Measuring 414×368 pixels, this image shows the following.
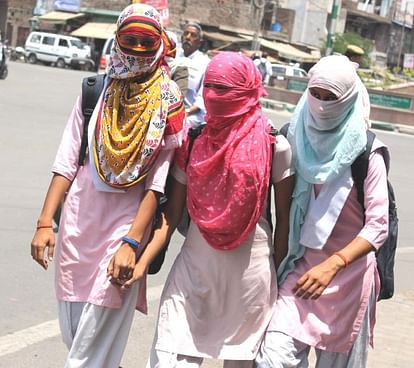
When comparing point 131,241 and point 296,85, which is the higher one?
point 131,241

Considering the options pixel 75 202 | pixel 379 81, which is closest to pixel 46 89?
pixel 379 81

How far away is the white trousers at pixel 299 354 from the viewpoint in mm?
3166

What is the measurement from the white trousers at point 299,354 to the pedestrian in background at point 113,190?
0.58m

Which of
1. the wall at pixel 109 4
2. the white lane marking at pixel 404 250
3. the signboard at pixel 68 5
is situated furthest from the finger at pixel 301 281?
the signboard at pixel 68 5

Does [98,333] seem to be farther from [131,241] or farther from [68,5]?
[68,5]

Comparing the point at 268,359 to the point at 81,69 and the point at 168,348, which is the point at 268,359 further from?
the point at 81,69

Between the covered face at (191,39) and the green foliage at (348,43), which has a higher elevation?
the covered face at (191,39)

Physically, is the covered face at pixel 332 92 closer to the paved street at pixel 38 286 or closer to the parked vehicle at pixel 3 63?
the paved street at pixel 38 286

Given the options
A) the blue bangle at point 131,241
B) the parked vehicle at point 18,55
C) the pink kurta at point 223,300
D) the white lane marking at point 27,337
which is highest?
the blue bangle at point 131,241

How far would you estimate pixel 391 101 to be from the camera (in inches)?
1000

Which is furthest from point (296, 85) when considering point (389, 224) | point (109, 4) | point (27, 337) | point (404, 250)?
point (389, 224)

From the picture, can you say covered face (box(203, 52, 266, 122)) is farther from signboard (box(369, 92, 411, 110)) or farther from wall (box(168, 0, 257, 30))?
wall (box(168, 0, 257, 30))

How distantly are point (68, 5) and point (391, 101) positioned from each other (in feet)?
104

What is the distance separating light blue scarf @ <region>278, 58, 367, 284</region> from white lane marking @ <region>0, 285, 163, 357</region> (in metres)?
2.08
